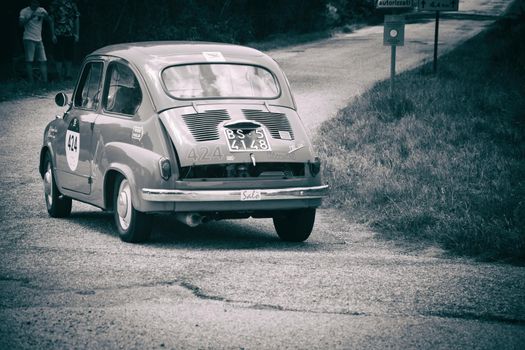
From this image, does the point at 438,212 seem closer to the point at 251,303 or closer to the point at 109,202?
the point at 109,202

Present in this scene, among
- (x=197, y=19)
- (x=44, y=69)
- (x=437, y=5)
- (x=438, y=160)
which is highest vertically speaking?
(x=437, y=5)

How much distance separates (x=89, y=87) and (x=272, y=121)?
225 cm

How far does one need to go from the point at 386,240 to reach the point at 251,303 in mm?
4026

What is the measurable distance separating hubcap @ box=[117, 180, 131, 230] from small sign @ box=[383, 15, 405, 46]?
8.20 meters

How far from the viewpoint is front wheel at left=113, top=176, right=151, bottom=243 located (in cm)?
822

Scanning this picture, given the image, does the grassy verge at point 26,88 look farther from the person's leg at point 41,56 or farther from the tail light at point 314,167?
the tail light at point 314,167

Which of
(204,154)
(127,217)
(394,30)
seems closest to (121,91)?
(127,217)

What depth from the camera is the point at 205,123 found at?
26.9 ft

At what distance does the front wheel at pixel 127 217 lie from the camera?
8.22 m

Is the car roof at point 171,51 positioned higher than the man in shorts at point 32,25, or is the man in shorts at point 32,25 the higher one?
the car roof at point 171,51

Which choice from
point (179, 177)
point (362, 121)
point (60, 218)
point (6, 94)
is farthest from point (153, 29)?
point (179, 177)

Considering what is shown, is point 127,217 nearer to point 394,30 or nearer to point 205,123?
point 205,123

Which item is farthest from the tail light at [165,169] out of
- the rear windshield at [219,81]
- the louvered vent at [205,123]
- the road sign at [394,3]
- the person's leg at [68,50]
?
the person's leg at [68,50]

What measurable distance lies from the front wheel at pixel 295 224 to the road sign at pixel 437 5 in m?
11.0
